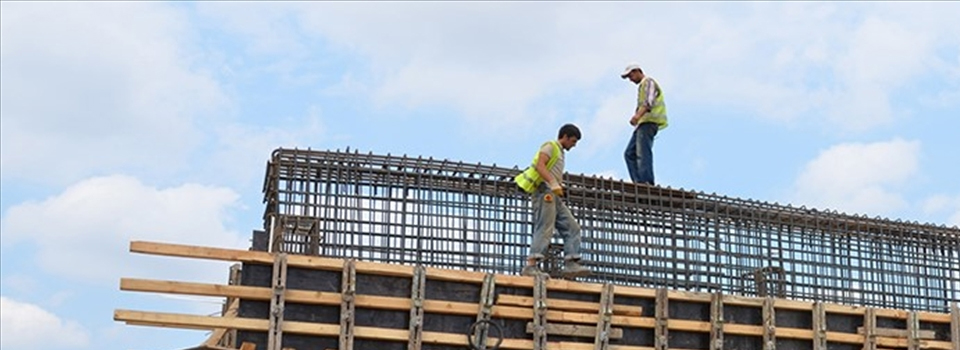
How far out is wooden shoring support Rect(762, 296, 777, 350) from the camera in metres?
12.3

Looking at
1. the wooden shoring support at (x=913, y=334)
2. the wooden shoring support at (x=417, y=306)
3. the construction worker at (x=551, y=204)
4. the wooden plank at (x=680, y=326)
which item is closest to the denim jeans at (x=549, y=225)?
the construction worker at (x=551, y=204)

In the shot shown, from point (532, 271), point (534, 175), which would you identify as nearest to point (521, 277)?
point (532, 271)

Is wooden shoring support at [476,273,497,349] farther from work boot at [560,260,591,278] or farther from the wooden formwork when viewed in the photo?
work boot at [560,260,591,278]

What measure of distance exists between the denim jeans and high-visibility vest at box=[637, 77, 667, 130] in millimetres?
2494

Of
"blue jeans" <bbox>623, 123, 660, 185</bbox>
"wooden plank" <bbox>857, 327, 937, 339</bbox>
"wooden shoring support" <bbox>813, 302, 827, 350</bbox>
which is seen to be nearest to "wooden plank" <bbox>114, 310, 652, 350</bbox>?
"wooden shoring support" <bbox>813, 302, 827, 350</bbox>

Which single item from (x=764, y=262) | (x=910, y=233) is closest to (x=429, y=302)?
(x=764, y=262)

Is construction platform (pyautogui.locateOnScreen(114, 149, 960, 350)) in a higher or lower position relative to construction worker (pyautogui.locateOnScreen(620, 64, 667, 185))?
lower

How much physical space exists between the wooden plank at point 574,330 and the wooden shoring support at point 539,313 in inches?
2.1

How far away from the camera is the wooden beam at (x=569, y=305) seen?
11320 millimetres

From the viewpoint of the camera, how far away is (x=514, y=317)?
11.3 metres

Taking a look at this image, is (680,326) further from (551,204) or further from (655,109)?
(655,109)

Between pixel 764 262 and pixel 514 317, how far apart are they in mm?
4429

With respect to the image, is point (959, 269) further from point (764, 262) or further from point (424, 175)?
point (424, 175)

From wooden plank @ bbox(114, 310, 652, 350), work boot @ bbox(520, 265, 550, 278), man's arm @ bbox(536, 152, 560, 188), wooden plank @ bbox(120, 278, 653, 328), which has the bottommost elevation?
wooden plank @ bbox(114, 310, 652, 350)
